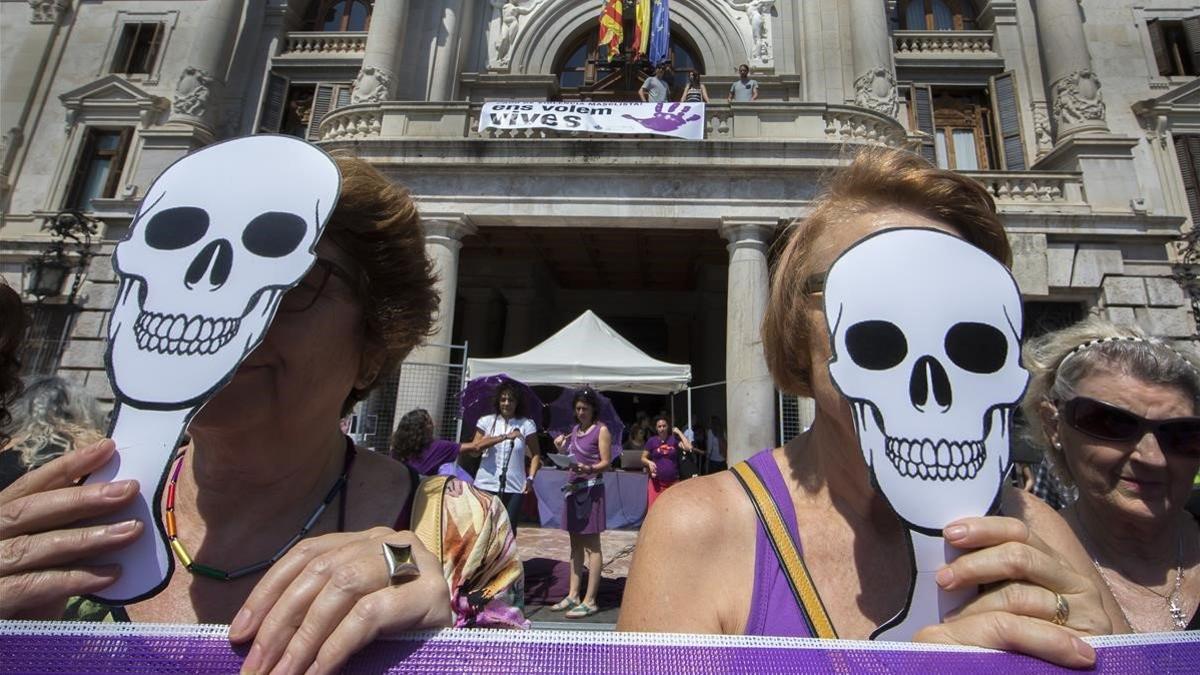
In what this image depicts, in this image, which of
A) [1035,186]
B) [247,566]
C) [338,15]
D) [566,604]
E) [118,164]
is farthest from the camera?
[338,15]

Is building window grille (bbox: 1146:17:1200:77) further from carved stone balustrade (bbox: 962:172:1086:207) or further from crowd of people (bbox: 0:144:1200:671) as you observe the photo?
crowd of people (bbox: 0:144:1200:671)

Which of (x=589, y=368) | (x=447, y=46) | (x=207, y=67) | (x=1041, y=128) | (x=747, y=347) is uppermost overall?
(x=447, y=46)

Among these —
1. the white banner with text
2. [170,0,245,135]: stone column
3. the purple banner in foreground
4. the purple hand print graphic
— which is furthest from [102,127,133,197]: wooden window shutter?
the purple banner in foreground

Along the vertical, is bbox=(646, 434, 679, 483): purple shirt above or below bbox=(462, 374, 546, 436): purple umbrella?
below

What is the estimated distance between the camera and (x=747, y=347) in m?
9.42

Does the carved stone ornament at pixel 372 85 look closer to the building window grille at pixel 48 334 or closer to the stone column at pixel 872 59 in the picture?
the building window grille at pixel 48 334

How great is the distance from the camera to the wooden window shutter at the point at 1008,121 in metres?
13.6

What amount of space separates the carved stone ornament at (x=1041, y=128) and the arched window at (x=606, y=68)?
7765mm

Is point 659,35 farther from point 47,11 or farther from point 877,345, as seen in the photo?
point 47,11

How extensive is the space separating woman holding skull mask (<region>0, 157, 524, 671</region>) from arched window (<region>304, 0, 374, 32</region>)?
18.8m

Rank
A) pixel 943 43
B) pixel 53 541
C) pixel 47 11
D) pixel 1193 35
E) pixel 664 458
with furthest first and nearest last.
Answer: pixel 47 11 < pixel 943 43 < pixel 1193 35 < pixel 664 458 < pixel 53 541

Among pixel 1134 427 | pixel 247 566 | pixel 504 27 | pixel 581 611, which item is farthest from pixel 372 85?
pixel 1134 427

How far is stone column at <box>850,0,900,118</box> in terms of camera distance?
38.3 feet

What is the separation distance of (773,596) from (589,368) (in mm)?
7861
